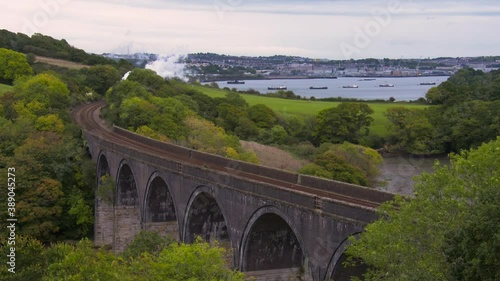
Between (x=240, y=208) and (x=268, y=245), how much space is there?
6.43 ft

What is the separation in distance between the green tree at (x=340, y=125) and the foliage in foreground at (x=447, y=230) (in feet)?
167

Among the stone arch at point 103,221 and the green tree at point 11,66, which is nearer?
the stone arch at point 103,221

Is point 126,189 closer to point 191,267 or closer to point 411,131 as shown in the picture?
point 191,267

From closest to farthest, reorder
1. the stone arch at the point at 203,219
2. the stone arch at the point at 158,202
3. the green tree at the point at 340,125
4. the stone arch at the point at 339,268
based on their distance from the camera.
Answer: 1. the stone arch at the point at 339,268
2. the stone arch at the point at 203,219
3. the stone arch at the point at 158,202
4. the green tree at the point at 340,125

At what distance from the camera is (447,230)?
46.4 ft

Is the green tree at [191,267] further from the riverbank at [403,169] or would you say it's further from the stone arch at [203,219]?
the riverbank at [403,169]

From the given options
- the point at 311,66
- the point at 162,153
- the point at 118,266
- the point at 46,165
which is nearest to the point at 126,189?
the point at 162,153

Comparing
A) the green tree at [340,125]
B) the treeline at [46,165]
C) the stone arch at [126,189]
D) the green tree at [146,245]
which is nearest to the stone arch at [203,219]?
the green tree at [146,245]

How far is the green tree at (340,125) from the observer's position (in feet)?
224

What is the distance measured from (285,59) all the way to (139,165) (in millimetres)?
135719

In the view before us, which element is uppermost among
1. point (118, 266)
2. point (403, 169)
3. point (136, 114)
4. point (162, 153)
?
point (136, 114)

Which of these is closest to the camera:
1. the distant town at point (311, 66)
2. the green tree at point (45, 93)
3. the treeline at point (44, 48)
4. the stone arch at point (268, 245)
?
the stone arch at point (268, 245)

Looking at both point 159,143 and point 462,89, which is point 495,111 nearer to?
point 462,89

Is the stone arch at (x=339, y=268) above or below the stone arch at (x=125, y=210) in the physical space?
above
